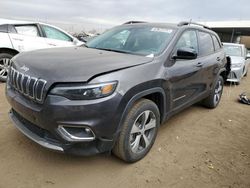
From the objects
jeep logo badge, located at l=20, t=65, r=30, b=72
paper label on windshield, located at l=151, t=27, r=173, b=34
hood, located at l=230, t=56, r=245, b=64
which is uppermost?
paper label on windshield, located at l=151, t=27, r=173, b=34

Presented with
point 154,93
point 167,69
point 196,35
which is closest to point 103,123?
point 154,93

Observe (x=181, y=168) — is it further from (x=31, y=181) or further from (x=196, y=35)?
(x=196, y=35)

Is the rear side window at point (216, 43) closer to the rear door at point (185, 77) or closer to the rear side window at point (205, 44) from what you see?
the rear side window at point (205, 44)

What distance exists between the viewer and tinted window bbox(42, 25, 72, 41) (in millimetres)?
7066

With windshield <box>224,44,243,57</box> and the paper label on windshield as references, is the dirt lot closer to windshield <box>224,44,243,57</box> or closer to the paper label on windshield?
the paper label on windshield

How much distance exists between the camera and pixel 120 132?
2.63m

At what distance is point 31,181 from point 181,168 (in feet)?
5.75

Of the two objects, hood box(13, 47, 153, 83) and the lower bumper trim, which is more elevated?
hood box(13, 47, 153, 83)

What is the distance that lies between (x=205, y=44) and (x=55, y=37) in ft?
15.1

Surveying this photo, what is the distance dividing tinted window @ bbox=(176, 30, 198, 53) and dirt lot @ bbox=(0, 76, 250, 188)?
1.43 m

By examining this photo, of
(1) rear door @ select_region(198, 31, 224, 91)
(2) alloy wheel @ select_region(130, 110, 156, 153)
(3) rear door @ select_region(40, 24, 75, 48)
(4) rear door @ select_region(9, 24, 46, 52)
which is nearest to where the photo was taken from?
(2) alloy wheel @ select_region(130, 110, 156, 153)

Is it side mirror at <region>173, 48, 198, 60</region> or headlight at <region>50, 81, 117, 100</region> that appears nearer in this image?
headlight at <region>50, 81, 117, 100</region>

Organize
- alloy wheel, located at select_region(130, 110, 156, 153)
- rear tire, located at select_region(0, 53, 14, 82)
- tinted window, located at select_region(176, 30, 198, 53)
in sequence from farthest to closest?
rear tire, located at select_region(0, 53, 14, 82) < tinted window, located at select_region(176, 30, 198, 53) < alloy wheel, located at select_region(130, 110, 156, 153)

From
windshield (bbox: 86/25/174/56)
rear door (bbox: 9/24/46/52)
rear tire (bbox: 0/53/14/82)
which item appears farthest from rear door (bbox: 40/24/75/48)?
windshield (bbox: 86/25/174/56)
